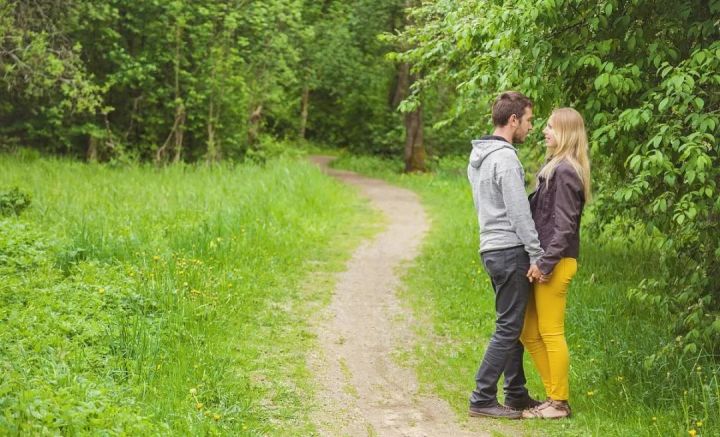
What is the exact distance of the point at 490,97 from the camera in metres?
8.45

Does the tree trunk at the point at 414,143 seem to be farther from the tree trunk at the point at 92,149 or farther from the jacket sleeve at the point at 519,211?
the jacket sleeve at the point at 519,211

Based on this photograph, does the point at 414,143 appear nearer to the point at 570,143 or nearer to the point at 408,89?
the point at 408,89

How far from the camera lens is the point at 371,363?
258 inches

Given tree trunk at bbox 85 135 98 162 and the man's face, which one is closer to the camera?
the man's face

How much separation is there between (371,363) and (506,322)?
1605 mm

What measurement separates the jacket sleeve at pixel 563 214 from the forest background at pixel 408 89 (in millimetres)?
304

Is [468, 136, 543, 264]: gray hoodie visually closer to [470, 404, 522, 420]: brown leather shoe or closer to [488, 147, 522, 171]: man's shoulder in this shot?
[488, 147, 522, 171]: man's shoulder

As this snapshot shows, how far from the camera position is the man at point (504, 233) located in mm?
5090

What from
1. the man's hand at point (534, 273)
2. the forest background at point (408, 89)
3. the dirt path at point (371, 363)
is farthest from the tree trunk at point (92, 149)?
the man's hand at point (534, 273)

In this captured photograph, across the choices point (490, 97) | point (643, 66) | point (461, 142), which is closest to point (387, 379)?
point (643, 66)

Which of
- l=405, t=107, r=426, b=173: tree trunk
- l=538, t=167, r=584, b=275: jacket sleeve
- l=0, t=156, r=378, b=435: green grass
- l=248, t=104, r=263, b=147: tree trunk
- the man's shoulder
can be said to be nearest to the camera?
l=0, t=156, r=378, b=435: green grass

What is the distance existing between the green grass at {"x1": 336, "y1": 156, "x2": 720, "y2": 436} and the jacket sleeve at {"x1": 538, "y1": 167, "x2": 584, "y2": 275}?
3.39 ft

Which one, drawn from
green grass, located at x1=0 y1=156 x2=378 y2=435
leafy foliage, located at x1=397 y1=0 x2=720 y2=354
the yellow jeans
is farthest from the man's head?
green grass, located at x1=0 y1=156 x2=378 y2=435

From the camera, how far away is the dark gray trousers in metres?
5.19
